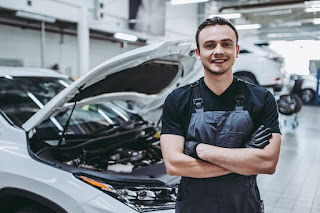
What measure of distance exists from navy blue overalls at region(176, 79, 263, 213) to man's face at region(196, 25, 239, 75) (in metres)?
0.15

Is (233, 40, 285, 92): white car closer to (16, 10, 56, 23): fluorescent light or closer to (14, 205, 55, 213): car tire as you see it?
(16, 10, 56, 23): fluorescent light

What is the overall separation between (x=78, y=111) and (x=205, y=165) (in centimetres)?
236

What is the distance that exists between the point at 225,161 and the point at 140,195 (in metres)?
0.86

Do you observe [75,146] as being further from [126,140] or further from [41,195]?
[41,195]

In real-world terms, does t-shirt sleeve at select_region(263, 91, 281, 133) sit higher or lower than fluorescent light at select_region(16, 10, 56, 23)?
lower

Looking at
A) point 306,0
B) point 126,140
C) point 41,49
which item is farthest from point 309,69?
point 126,140

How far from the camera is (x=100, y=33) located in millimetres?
12227

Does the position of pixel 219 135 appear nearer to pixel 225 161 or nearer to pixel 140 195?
pixel 225 161

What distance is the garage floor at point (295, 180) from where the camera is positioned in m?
3.67

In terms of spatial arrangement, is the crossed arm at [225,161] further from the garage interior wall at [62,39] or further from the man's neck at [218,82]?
the garage interior wall at [62,39]

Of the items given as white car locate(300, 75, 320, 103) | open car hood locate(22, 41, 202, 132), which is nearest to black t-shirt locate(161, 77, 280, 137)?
open car hood locate(22, 41, 202, 132)

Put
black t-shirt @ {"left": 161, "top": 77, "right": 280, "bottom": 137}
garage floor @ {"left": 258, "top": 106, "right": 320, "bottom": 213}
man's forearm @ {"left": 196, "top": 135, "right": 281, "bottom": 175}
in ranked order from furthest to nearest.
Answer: garage floor @ {"left": 258, "top": 106, "right": 320, "bottom": 213}, black t-shirt @ {"left": 161, "top": 77, "right": 280, "bottom": 137}, man's forearm @ {"left": 196, "top": 135, "right": 281, "bottom": 175}

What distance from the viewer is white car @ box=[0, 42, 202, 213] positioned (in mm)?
1919

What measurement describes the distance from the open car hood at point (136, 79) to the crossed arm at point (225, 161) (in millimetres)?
828
